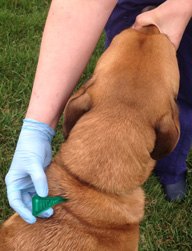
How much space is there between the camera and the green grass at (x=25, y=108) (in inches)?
114

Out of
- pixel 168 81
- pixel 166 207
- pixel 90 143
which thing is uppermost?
pixel 168 81

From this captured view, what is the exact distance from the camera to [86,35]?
2070 mm

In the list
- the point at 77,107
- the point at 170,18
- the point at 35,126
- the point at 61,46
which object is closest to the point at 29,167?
the point at 35,126

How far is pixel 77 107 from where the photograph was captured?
6.02 ft

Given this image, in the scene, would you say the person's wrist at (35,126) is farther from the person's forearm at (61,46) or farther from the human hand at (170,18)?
the human hand at (170,18)

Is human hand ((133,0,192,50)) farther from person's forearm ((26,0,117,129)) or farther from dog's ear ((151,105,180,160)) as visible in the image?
dog's ear ((151,105,180,160))

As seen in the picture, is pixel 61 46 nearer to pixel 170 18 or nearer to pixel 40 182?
pixel 170 18

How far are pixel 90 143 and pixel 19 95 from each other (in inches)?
80.3

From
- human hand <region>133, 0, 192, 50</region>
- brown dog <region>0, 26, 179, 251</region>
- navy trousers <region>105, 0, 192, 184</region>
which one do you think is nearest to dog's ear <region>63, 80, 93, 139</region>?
brown dog <region>0, 26, 179, 251</region>

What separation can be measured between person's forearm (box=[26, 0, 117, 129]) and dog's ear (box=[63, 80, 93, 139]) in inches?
8.2

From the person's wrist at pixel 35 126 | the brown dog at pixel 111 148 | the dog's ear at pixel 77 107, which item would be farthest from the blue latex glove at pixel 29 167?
the dog's ear at pixel 77 107

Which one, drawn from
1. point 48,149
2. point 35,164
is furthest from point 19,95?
point 35,164

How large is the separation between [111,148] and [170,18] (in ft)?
3.58

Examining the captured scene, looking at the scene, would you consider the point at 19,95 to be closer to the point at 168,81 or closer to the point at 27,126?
the point at 27,126
